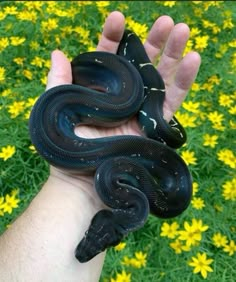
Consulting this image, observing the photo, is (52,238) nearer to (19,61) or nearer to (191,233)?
(191,233)

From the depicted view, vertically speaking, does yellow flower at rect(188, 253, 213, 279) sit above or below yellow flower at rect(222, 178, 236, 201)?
below

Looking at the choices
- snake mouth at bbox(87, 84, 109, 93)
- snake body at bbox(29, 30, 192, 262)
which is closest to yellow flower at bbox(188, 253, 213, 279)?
snake body at bbox(29, 30, 192, 262)

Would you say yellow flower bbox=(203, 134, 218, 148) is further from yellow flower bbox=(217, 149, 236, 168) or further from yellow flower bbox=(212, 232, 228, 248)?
yellow flower bbox=(212, 232, 228, 248)

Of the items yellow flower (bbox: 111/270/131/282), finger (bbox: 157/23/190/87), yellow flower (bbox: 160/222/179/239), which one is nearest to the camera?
yellow flower (bbox: 111/270/131/282)

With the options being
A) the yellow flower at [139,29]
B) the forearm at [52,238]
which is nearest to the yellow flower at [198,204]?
the forearm at [52,238]

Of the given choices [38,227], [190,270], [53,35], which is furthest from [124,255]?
[53,35]

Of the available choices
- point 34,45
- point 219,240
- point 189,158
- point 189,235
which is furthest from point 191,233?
point 34,45
